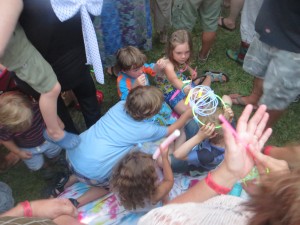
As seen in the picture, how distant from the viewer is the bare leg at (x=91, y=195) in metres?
2.40

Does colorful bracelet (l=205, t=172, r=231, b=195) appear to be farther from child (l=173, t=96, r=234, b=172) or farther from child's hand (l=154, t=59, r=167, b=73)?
child's hand (l=154, t=59, r=167, b=73)

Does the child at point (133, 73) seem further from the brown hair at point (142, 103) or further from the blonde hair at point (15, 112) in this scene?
the blonde hair at point (15, 112)

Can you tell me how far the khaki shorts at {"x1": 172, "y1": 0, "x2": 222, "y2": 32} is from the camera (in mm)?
3314

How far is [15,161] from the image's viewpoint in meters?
2.88

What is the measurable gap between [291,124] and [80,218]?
84.0 inches

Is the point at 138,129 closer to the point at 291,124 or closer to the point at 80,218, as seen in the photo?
the point at 80,218

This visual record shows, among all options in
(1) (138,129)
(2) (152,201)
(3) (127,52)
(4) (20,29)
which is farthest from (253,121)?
(3) (127,52)

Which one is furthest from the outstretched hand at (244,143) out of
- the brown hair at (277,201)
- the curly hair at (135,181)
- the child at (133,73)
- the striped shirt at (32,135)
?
the striped shirt at (32,135)

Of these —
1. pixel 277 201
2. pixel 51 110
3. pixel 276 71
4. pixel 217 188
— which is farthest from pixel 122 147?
Result: pixel 277 201

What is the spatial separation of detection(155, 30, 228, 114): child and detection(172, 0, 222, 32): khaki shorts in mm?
423

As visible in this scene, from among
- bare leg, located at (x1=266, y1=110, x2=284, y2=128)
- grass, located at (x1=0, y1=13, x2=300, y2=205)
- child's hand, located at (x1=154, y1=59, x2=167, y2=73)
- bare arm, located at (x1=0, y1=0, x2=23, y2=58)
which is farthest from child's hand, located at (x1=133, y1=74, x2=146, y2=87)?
bare arm, located at (x1=0, y1=0, x2=23, y2=58)

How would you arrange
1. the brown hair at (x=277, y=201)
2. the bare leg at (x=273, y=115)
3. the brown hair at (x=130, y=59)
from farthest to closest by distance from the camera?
the brown hair at (x=130, y=59) → the bare leg at (x=273, y=115) → the brown hair at (x=277, y=201)

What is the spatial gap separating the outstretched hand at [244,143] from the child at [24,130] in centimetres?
143

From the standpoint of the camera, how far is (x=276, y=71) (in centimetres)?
251
